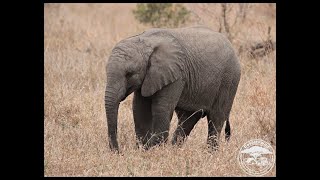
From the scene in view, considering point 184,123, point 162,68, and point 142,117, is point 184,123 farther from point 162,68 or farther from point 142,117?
point 162,68

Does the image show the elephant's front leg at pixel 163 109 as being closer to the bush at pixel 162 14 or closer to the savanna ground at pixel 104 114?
the savanna ground at pixel 104 114

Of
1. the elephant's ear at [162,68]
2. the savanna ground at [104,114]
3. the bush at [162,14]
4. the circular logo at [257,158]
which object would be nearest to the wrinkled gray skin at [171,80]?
the elephant's ear at [162,68]

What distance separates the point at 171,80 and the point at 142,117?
21.7 inches

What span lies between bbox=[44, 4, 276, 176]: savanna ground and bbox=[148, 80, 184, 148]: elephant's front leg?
0.15 m

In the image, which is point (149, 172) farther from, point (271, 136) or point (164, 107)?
point (271, 136)

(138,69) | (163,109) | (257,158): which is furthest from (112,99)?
(257,158)

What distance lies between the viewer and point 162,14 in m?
12.6

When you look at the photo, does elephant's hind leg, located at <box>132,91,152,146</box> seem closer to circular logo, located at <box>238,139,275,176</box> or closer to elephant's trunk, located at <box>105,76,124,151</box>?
elephant's trunk, located at <box>105,76,124,151</box>

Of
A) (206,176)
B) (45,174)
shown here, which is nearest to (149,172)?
(206,176)

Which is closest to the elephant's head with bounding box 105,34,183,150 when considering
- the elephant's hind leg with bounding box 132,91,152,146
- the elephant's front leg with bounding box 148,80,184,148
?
the elephant's front leg with bounding box 148,80,184,148

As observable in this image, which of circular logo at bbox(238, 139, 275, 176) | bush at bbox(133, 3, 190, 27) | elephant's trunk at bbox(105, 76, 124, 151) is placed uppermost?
bush at bbox(133, 3, 190, 27)

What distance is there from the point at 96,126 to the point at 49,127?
55 centimetres

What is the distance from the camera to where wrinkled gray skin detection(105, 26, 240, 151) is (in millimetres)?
6742

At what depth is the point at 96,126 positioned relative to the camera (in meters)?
8.07
